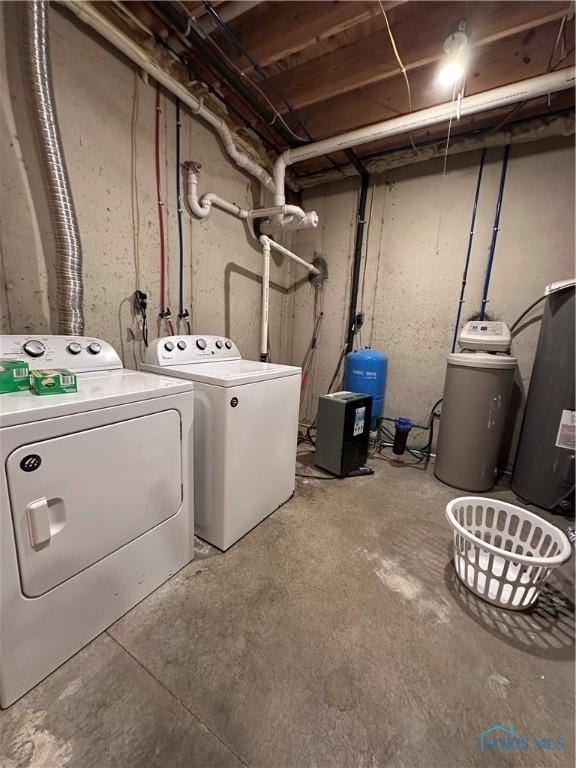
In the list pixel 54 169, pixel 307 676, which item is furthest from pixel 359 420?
pixel 54 169

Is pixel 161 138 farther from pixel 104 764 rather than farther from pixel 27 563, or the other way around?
pixel 104 764

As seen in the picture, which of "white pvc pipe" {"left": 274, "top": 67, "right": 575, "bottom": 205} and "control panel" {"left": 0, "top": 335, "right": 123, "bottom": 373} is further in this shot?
"white pvc pipe" {"left": 274, "top": 67, "right": 575, "bottom": 205}

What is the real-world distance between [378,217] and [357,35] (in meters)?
1.32

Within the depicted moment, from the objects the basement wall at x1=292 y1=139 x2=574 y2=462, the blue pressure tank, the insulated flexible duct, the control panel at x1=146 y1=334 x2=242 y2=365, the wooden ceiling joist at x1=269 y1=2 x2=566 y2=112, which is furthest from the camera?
the blue pressure tank

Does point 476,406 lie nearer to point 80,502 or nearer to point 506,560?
point 506,560

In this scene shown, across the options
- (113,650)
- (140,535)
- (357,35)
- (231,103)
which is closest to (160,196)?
(231,103)

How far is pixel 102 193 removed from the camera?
1.57 meters

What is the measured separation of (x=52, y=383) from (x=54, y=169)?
103 cm

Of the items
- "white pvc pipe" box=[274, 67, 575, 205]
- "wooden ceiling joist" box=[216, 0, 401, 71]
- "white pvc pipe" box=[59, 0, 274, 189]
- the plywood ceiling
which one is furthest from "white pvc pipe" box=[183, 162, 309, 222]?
"wooden ceiling joist" box=[216, 0, 401, 71]

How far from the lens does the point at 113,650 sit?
97 centimetres

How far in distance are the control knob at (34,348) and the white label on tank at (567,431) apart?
110 inches

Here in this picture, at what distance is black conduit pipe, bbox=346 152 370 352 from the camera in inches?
107

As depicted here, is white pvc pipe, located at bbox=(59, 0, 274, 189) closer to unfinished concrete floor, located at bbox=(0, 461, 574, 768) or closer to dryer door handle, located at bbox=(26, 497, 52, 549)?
dryer door handle, located at bbox=(26, 497, 52, 549)

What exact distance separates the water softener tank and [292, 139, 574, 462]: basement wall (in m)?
0.53
